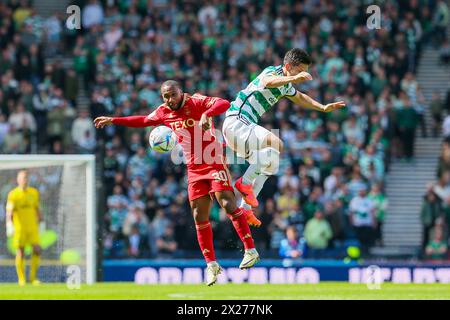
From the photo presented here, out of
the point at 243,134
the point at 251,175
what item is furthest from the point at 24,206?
the point at 243,134

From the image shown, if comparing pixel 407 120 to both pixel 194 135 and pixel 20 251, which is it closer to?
pixel 20 251

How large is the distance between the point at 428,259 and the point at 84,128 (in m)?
7.86

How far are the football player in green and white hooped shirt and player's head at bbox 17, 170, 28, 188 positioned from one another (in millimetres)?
6199

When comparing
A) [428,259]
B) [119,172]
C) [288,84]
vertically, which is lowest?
[428,259]

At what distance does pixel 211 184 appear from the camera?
1650 cm

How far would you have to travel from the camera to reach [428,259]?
25.9 metres

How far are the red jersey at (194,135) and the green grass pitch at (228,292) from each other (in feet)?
5.75

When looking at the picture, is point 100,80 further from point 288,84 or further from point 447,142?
point 288,84

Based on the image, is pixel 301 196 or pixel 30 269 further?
pixel 301 196

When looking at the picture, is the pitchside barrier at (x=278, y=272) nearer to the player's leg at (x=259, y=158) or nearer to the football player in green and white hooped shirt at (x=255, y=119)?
the player's leg at (x=259, y=158)

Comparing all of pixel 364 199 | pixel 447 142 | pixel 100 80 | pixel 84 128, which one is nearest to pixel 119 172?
pixel 84 128

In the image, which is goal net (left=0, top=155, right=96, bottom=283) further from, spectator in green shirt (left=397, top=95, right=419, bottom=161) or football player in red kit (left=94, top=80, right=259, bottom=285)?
spectator in green shirt (left=397, top=95, right=419, bottom=161)

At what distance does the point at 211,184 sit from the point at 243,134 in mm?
763

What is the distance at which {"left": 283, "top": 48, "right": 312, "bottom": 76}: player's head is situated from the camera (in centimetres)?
1634
